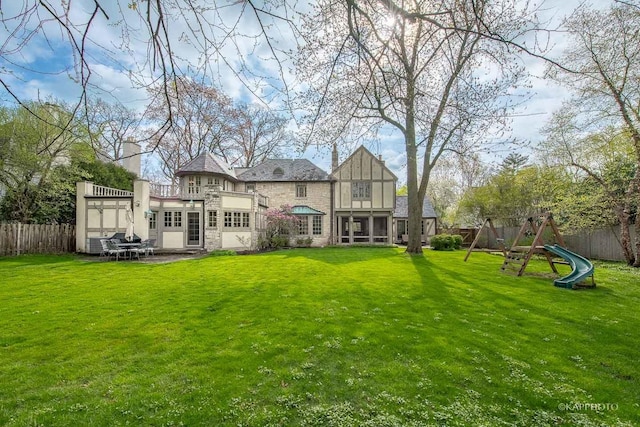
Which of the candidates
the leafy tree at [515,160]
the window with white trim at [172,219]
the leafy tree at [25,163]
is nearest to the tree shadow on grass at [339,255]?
the window with white trim at [172,219]

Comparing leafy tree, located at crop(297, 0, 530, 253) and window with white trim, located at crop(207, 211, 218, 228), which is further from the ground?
leafy tree, located at crop(297, 0, 530, 253)

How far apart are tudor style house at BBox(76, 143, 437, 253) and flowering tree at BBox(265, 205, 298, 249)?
2.22 feet

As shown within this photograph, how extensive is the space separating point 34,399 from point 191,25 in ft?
12.1

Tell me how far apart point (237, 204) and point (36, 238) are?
916 cm

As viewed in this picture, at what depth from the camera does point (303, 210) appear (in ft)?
75.2

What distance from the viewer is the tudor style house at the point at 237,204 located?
15.7 metres

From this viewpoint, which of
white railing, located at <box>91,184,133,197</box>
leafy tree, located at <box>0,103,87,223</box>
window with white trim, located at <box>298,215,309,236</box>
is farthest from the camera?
window with white trim, located at <box>298,215,309,236</box>

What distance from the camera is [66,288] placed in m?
7.74

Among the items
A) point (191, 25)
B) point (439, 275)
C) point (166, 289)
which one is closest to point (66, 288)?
point (166, 289)

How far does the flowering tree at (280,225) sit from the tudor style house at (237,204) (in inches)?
26.7

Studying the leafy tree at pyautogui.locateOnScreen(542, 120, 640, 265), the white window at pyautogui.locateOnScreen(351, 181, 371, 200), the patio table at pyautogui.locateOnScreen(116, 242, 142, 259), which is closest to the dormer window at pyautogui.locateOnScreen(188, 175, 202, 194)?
the patio table at pyautogui.locateOnScreen(116, 242, 142, 259)

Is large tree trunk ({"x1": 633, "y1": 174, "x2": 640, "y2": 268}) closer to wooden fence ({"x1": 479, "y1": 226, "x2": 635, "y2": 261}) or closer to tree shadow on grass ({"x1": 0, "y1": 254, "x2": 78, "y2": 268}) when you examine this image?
wooden fence ({"x1": 479, "y1": 226, "x2": 635, "y2": 261})

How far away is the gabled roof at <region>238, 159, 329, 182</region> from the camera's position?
23594 mm

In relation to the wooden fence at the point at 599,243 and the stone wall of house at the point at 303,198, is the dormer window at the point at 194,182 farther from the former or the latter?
the wooden fence at the point at 599,243
